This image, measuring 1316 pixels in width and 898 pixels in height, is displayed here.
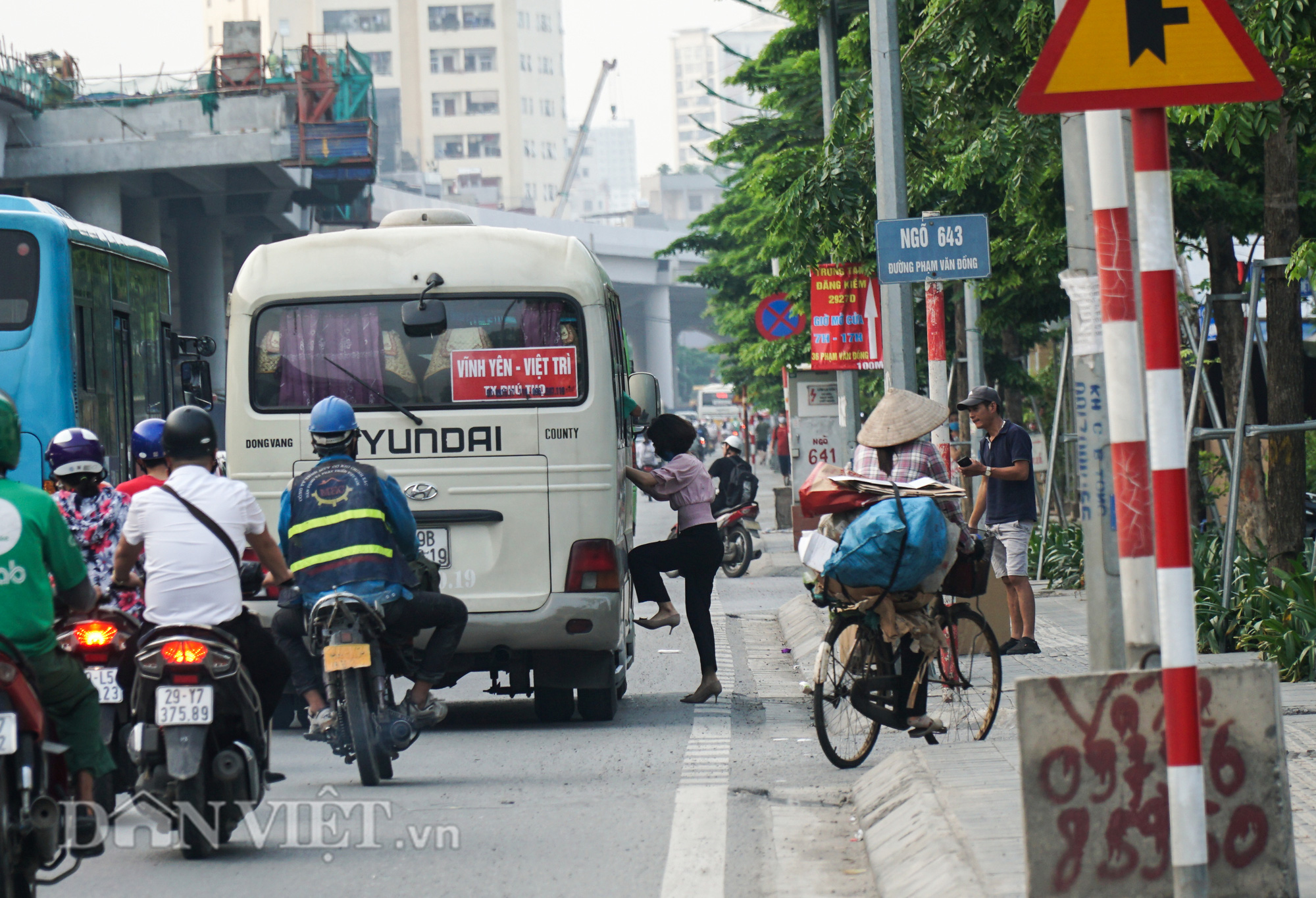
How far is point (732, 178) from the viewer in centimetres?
3216

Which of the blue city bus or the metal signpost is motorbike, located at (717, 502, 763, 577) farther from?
the metal signpost

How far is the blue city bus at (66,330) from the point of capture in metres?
12.0

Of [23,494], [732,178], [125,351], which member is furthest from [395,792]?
[732,178]

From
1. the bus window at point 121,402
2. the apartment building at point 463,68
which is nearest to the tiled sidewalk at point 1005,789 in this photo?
the bus window at point 121,402

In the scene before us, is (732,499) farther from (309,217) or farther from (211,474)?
(309,217)

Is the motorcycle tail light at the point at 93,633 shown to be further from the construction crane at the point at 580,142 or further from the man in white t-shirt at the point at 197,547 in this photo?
the construction crane at the point at 580,142

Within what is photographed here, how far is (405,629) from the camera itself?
739 cm

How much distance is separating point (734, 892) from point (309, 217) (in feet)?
166

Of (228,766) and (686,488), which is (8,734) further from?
(686,488)

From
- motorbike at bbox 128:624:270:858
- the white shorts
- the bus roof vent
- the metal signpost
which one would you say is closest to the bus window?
the bus roof vent

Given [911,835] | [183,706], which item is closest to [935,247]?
[911,835]

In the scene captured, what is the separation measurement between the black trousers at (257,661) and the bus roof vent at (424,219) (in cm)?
426

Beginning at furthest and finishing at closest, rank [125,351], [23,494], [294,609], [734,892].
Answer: [125,351] → [294,609] → [734,892] → [23,494]

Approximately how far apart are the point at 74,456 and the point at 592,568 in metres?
3.09
